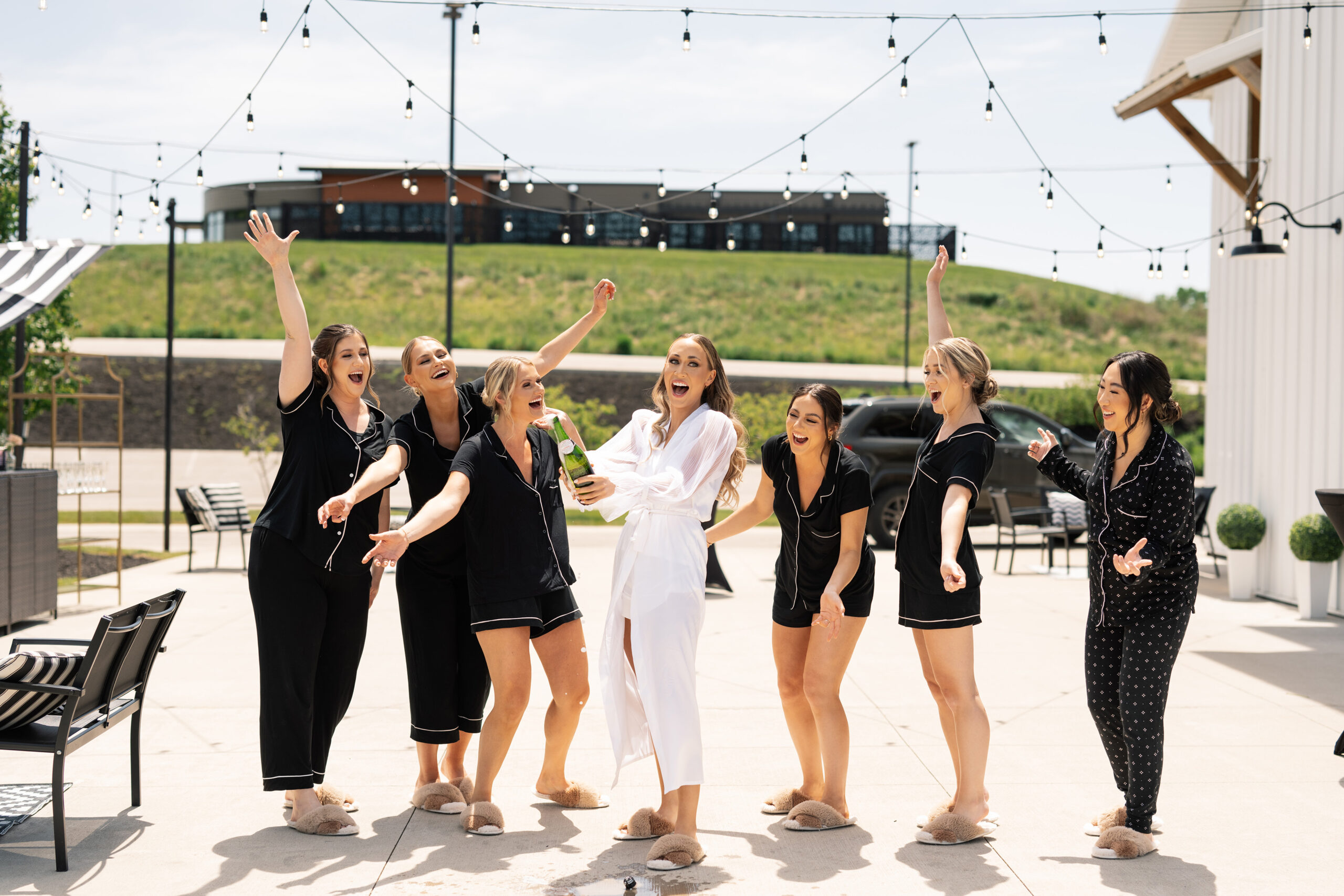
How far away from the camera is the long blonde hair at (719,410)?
13.4 ft

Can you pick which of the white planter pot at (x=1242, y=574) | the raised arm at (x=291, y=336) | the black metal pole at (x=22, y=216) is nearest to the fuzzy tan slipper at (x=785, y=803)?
the raised arm at (x=291, y=336)

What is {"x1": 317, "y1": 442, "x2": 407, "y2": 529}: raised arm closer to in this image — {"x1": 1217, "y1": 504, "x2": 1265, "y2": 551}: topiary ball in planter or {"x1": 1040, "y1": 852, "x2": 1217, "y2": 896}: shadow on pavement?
{"x1": 1040, "y1": 852, "x2": 1217, "y2": 896}: shadow on pavement

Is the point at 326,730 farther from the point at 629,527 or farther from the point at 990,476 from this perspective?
the point at 990,476

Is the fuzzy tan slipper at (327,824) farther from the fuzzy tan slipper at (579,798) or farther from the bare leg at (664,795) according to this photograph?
the bare leg at (664,795)

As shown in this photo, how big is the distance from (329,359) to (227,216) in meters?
74.6

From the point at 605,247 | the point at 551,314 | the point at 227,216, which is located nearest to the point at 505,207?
the point at 605,247

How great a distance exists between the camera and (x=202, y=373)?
3538 cm

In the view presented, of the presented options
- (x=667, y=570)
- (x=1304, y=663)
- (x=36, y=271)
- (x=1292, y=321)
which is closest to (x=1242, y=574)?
(x=1292, y=321)

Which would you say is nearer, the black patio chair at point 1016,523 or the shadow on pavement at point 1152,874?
the shadow on pavement at point 1152,874

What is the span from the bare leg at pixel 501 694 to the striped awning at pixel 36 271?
16.5ft

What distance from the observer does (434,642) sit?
434 centimetres

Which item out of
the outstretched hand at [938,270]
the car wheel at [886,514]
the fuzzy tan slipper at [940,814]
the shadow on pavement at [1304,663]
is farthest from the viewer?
the car wheel at [886,514]

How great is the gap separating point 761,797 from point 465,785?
1192 millimetres

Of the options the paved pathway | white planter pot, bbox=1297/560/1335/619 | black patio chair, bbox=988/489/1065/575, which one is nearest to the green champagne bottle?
white planter pot, bbox=1297/560/1335/619
